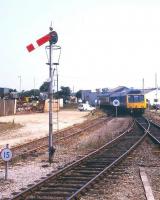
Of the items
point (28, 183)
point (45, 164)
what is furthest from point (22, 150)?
point (28, 183)

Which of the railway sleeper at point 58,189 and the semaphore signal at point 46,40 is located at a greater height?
Result: the semaphore signal at point 46,40

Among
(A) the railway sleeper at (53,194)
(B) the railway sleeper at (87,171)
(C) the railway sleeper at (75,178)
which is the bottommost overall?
(A) the railway sleeper at (53,194)

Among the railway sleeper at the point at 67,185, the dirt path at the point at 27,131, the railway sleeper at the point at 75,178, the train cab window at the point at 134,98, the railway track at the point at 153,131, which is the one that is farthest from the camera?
the train cab window at the point at 134,98

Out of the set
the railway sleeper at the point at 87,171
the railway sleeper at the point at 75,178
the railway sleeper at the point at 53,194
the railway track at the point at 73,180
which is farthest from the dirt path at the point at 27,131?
the railway sleeper at the point at 53,194

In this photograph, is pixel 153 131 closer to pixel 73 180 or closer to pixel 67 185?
pixel 73 180

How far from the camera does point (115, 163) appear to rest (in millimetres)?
15117

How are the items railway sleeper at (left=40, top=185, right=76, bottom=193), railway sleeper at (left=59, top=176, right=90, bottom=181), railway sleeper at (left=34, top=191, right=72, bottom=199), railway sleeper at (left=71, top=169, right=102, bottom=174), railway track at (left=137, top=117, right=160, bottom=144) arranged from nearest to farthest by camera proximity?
railway sleeper at (left=34, top=191, right=72, bottom=199) → railway sleeper at (left=40, top=185, right=76, bottom=193) → railway sleeper at (left=59, top=176, right=90, bottom=181) → railway sleeper at (left=71, top=169, right=102, bottom=174) → railway track at (left=137, top=117, right=160, bottom=144)

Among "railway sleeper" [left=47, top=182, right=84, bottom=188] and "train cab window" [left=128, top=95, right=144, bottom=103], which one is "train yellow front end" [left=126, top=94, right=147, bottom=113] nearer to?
"train cab window" [left=128, top=95, right=144, bottom=103]

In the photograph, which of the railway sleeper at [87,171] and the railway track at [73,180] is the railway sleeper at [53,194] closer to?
the railway track at [73,180]

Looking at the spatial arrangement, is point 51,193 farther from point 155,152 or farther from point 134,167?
point 155,152

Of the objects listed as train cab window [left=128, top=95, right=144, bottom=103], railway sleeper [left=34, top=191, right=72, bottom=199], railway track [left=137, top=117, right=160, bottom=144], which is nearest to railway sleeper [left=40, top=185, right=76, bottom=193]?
railway sleeper [left=34, top=191, right=72, bottom=199]

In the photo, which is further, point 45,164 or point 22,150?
point 22,150

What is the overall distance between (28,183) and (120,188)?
238cm

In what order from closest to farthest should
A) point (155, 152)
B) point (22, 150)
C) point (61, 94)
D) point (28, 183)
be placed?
point (28, 183) < point (155, 152) < point (22, 150) < point (61, 94)
